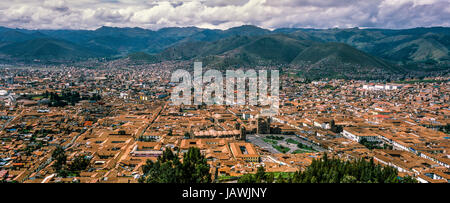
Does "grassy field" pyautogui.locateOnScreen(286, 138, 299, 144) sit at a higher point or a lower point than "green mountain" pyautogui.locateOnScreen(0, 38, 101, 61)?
lower

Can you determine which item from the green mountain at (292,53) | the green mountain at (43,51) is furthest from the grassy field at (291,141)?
the green mountain at (43,51)

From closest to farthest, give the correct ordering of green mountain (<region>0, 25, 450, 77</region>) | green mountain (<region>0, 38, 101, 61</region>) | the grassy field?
the grassy field → green mountain (<region>0, 25, 450, 77</region>) → green mountain (<region>0, 38, 101, 61</region>)

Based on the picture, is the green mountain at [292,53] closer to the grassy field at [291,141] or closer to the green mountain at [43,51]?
the green mountain at [43,51]

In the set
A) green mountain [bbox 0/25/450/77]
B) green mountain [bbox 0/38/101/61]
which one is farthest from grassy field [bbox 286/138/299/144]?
green mountain [bbox 0/38/101/61]

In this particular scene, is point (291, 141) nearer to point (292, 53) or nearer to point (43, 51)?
point (292, 53)

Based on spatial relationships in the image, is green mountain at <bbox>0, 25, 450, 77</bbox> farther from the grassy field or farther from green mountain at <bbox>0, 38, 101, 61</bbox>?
the grassy field

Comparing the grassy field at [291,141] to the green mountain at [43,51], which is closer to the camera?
the grassy field at [291,141]

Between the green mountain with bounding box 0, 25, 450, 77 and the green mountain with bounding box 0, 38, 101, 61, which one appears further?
the green mountain with bounding box 0, 38, 101, 61

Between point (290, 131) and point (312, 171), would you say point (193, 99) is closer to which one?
point (290, 131)

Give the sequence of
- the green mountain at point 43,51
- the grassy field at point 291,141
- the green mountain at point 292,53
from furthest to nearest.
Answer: the green mountain at point 43,51 → the green mountain at point 292,53 → the grassy field at point 291,141

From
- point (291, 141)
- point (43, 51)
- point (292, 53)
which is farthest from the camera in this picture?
point (43, 51)

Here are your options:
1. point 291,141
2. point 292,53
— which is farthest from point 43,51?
point 291,141
